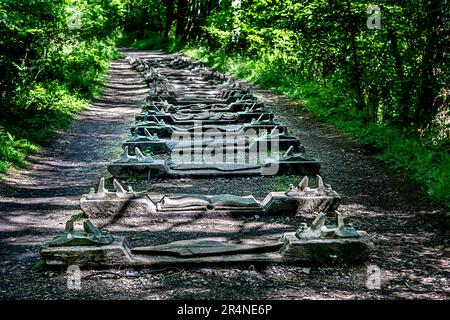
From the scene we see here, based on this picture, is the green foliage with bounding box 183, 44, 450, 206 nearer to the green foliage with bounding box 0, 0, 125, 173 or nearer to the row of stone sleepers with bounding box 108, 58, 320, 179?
the row of stone sleepers with bounding box 108, 58, 320, 179

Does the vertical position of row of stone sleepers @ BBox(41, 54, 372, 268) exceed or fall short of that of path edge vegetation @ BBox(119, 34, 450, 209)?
it falls short

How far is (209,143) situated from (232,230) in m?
3.60

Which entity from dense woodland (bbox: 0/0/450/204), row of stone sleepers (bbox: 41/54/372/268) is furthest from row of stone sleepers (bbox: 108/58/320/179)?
dense woodland (bbox: 0/0/450/204)

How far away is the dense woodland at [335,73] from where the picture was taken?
841 cm

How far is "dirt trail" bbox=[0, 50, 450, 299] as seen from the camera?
430cm

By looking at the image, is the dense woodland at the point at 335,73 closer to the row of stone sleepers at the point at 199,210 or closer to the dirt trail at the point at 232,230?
the dirt trail at the point at 232,230

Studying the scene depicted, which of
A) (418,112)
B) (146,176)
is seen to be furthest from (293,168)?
(418,112)

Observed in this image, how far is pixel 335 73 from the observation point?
12.9m

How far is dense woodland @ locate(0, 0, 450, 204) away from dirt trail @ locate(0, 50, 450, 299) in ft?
1.75

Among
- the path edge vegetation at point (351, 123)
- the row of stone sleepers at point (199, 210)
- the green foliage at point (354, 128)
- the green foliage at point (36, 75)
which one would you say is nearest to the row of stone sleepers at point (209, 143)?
the row of stone sleepers at point (199, 210)

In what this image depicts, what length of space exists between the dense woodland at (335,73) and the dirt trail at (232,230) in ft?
1.75

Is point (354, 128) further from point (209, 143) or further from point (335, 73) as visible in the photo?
point (209, 143)
